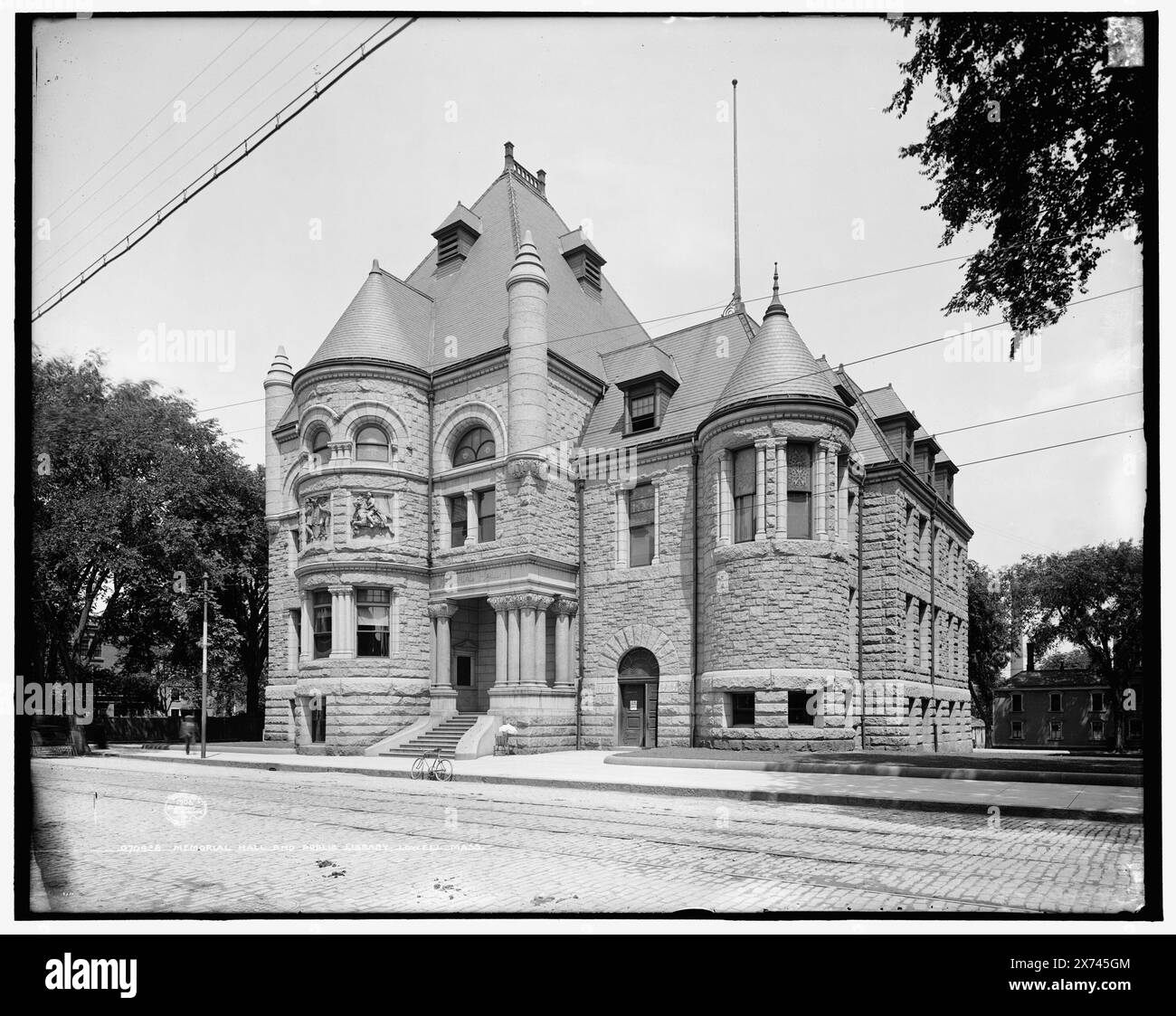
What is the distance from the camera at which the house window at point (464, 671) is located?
27984 millimetres

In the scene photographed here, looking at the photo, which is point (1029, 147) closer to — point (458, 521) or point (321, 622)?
point (458, 521)

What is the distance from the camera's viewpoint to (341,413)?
2698 cm

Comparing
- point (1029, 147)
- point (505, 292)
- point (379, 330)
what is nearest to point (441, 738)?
point (379, 330)

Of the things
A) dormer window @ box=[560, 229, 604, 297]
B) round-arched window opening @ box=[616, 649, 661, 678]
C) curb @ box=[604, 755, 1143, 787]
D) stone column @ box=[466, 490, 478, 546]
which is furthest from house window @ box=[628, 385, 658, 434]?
curb @ box=[604, 755, 1143, 787]

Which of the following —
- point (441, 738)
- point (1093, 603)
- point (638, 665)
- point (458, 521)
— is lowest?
point (441, 738)

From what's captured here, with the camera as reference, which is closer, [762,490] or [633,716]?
[762,490]

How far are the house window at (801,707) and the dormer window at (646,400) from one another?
949cm

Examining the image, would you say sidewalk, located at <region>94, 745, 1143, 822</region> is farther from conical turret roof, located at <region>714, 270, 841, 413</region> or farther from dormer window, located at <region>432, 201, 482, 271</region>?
dormer window, located at <region>432, 201, 482, 271</region>

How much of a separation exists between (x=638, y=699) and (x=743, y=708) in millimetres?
4006

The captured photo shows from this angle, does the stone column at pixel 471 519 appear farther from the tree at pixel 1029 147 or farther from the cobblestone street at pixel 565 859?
the tree at pixel 1029 147

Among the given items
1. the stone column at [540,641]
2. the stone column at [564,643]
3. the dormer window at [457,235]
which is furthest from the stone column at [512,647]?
the dormer window at [457,235]

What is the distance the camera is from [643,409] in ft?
91.7
